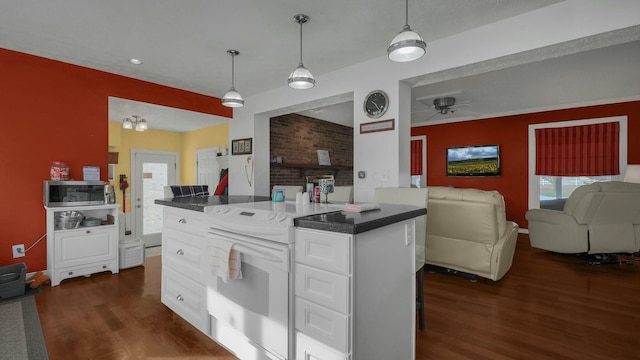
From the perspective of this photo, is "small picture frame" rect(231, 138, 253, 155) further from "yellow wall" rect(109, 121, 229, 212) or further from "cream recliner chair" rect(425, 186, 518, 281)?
"cream recliner chair" rect(425, 186, 518, 281)

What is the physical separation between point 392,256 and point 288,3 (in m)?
2.23

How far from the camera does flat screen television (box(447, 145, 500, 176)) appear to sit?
6.49m

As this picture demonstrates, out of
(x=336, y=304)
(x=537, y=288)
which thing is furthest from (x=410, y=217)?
(x=537, y=288)

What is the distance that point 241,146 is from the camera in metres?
5.27

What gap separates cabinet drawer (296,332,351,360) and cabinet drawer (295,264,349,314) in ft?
0.64

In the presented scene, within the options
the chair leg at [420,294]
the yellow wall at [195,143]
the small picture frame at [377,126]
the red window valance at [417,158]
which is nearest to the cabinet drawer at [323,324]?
the chair leg at [420,294]

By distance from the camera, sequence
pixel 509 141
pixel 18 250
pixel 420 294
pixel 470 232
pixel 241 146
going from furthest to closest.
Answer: pixel 509 141 → pixel 241 146 → pixel 18 250 → pixel 470 232 → pixel 420 294

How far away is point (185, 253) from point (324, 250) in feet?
→ 4.75

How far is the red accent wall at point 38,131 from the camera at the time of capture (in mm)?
3299

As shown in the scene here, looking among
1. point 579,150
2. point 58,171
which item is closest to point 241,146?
point 58,171

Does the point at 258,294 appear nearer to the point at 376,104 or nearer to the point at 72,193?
the point at 376,104

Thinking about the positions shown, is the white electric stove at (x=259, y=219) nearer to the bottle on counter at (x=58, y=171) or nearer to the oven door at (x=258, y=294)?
the oven door at (x=258, y=294)

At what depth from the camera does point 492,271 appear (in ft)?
10.2

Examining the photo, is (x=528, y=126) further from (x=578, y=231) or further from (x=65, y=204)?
(x=65, y=204)
